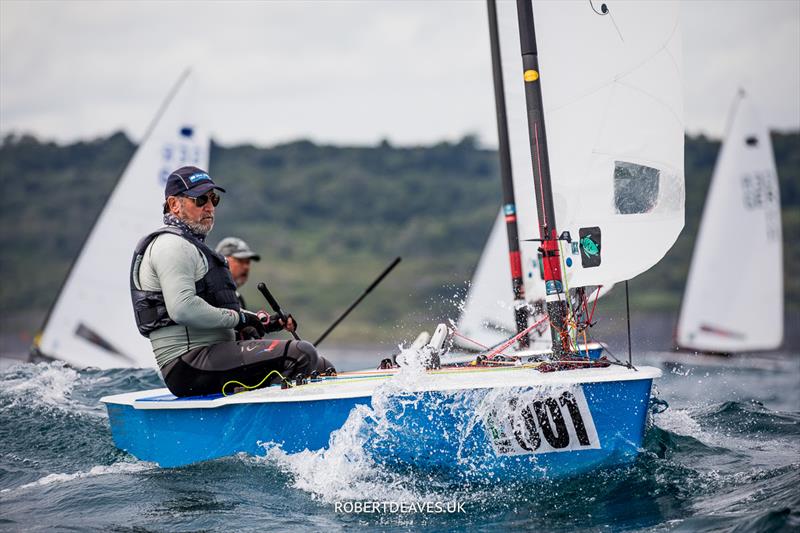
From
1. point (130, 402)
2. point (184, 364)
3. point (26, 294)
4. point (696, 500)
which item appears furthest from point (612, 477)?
point (26, 294)

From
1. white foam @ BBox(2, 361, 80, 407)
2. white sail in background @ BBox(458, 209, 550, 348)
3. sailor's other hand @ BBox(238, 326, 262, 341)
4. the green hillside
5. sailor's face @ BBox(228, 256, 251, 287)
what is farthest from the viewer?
the green hillside

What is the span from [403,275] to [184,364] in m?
40.4

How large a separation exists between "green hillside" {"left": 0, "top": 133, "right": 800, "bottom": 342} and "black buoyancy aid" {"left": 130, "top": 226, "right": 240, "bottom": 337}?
32.0m

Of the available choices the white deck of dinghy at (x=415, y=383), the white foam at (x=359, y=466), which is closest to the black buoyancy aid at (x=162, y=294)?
the white deck of dinghy at (x=415, y=383)

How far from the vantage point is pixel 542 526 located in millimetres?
4023

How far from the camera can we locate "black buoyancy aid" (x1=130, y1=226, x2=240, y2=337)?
4.78 meters

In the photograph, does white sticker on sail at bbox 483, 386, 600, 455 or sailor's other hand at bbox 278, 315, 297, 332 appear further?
sailor's other hand at bbox 278, 315, 297, 332

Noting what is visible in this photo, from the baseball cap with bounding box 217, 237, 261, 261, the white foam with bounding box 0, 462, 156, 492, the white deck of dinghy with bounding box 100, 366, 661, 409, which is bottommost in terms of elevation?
the white foam with bounding box 0, 462, 156, 492

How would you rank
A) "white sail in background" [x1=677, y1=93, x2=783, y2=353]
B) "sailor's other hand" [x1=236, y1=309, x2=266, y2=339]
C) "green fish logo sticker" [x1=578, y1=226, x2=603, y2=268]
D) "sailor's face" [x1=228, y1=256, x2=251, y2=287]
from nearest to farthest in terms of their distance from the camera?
"sailor's other hand" [x1=236, y1=309, x2=266, y2=339] → "green fish logo sticker" [x1=578, y1=226, x2=603, y2=268] → "sailor's face" [x1=228, y1=256, x2=251, y2=287] → "white sail in background" [x1=677, y1=93, x2=783, y2=353]

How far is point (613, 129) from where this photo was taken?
529cm

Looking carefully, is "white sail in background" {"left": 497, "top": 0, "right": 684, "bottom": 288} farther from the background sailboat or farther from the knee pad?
the knee pad

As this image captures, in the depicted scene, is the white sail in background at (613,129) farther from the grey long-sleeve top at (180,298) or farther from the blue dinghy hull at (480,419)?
the grey long-sleeve top at (180,298)

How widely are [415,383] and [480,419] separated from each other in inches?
13.1

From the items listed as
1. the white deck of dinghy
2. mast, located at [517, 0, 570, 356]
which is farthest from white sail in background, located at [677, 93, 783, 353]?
the white deck of dinghy
